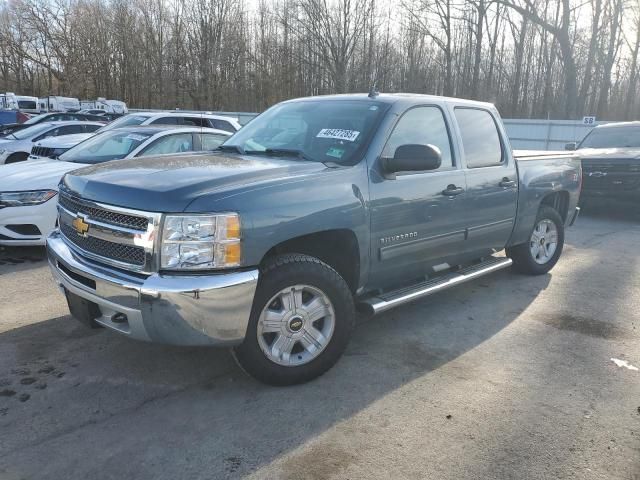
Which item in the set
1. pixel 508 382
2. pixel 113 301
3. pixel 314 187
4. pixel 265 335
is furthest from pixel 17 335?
pixel 508 382

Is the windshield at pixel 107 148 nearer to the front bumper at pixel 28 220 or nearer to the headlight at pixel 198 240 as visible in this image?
the front bumper at pixel 28 220

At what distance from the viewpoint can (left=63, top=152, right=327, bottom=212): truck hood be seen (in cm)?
296

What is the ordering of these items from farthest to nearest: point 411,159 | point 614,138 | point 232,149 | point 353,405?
1. point 614,138
2. point 232,149
3. point 411,159
4. point 353,405

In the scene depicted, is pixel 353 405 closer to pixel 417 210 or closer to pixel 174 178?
pixel 417 210

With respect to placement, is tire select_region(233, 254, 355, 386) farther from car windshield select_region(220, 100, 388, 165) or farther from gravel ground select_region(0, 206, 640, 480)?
car windshield select_region(220, 100, 388, 165)

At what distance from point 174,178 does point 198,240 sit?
517mm

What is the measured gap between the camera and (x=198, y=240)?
2895 millimetres

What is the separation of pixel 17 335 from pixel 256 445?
94.1 inches

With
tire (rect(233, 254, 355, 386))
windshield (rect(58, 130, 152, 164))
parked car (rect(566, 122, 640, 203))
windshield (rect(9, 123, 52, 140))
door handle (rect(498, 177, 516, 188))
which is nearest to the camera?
tire (rect(233, 254, 355, 386))

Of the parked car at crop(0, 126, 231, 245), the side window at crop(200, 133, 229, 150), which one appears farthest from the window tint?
the side window at crop(200, 133, 229, 150)

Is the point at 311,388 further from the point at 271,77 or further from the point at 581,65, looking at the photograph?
the point at 581,65

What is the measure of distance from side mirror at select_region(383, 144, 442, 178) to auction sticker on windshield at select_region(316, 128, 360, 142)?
1.02 ft

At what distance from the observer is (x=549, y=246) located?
6242mm

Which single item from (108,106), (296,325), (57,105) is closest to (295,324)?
(296,325)
